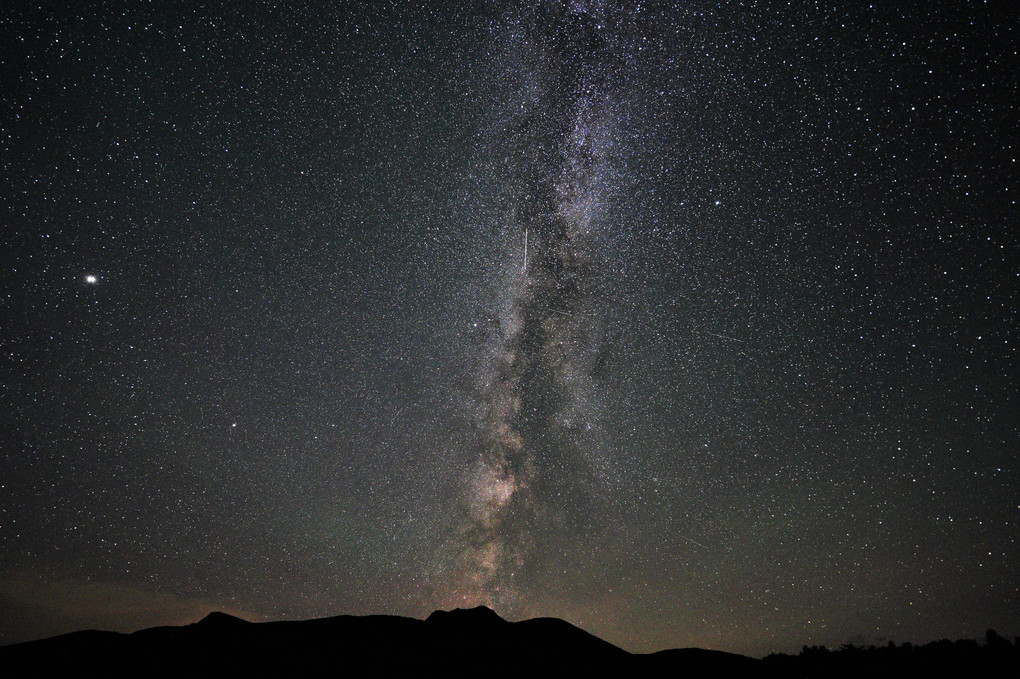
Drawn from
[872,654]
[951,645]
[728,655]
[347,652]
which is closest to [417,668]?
[347,652]

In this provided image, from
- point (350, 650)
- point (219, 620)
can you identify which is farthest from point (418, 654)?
point (219, 620)

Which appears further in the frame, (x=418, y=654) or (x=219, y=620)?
(x=219, y=620)

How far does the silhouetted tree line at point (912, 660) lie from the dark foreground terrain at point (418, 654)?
0.06ft

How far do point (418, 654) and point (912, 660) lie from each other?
27.5 ft

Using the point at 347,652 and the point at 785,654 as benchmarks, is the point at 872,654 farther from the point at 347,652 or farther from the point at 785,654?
the point at 347,652

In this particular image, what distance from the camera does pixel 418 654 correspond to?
363 inches

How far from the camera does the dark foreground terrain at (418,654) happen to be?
26.9 ft

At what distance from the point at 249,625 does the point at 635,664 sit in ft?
23.8

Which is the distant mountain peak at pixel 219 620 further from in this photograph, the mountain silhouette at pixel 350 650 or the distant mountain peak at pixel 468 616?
the distant mountain peak at pixel 468 616

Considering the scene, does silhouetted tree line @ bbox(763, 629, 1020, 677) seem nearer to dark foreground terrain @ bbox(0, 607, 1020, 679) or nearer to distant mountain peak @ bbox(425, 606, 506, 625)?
dark foreground terrain @ bbox(0, 607, 1020, 679)

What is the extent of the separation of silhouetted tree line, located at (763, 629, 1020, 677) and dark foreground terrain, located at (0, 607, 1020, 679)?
2 cm

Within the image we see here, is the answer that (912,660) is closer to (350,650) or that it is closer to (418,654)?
(418,654)

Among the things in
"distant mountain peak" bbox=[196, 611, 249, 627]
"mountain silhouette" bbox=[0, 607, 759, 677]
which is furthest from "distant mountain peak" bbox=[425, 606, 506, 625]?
"distant mountain peak" bbox=[196, 611, 249, 627]

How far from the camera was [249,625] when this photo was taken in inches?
389
